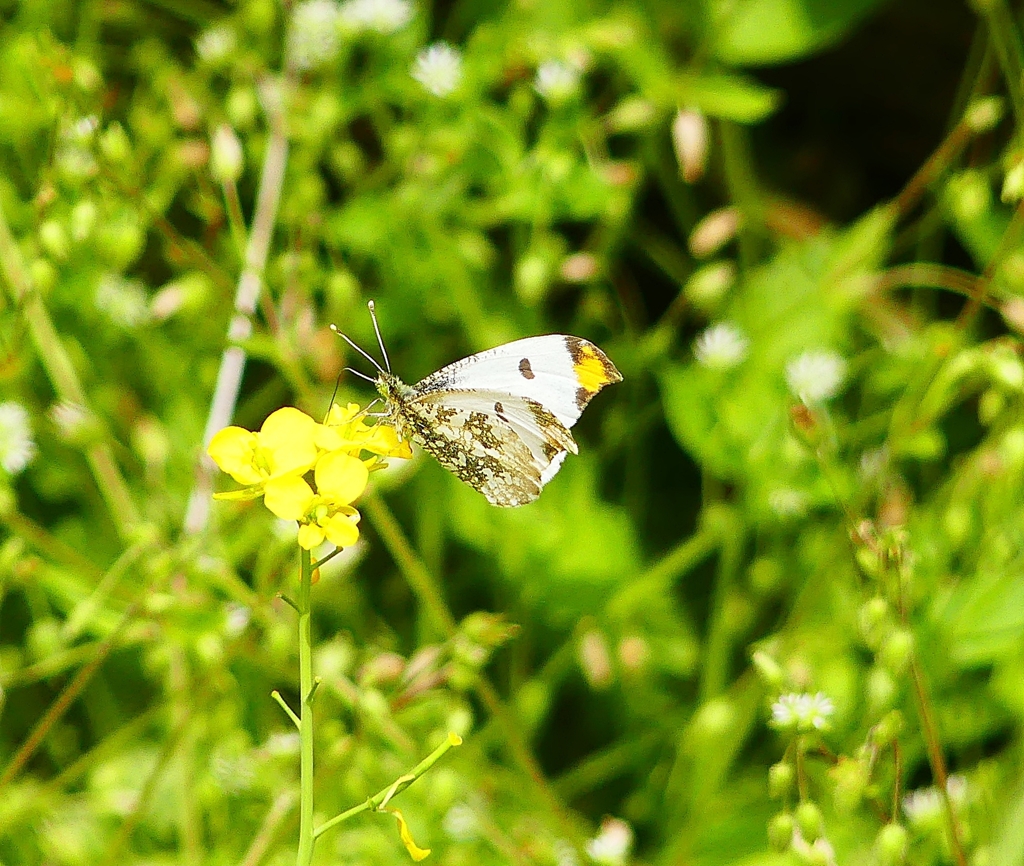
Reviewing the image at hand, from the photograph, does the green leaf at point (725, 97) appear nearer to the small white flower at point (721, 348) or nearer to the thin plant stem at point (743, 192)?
the thin plant stem at point (743, 192)

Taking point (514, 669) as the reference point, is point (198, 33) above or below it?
above

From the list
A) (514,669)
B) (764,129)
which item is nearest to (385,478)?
(514,669)

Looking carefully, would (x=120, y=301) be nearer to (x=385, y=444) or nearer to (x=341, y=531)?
(x=385, y=444)

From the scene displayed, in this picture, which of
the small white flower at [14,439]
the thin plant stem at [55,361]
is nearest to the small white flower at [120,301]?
the thin plant stem at [55,361]

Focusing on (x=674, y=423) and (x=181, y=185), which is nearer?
(x=674, y=423)

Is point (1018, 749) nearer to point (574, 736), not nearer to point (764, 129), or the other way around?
point (574, 736)

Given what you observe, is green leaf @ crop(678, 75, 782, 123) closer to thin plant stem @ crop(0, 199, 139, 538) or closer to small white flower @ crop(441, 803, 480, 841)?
thin plant stem @ crop(0, 199, 139, 538)

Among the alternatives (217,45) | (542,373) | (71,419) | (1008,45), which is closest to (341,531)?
(542,373)
